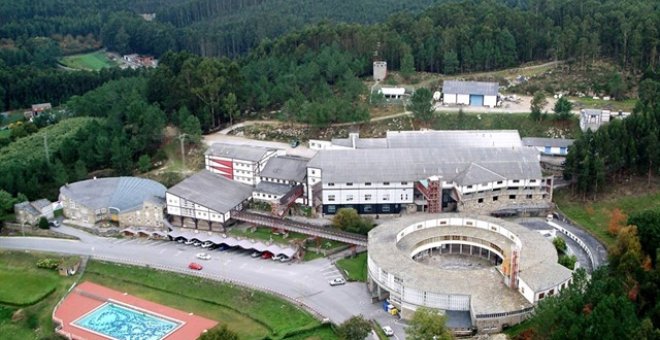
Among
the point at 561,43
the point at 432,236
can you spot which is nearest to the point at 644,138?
the point at 432,236

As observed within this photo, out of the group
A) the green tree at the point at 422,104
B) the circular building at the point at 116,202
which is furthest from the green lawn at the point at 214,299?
the green tree at the point at 422,104

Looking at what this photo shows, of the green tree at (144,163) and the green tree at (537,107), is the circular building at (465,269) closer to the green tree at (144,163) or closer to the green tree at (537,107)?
the green tree at (537,107)

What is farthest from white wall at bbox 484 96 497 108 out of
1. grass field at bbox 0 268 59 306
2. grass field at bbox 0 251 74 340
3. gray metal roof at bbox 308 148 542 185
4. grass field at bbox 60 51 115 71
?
grass field at bbox 60 51 115 71

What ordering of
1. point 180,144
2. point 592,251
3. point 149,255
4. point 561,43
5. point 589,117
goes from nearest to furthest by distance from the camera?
point 592,251 < point 149,255 < point 589,117 < point 180,144 < point 561,43

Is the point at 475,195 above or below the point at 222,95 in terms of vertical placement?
below

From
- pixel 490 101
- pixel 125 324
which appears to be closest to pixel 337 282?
pixel 125 324

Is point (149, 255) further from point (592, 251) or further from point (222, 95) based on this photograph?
point (592, 251)
